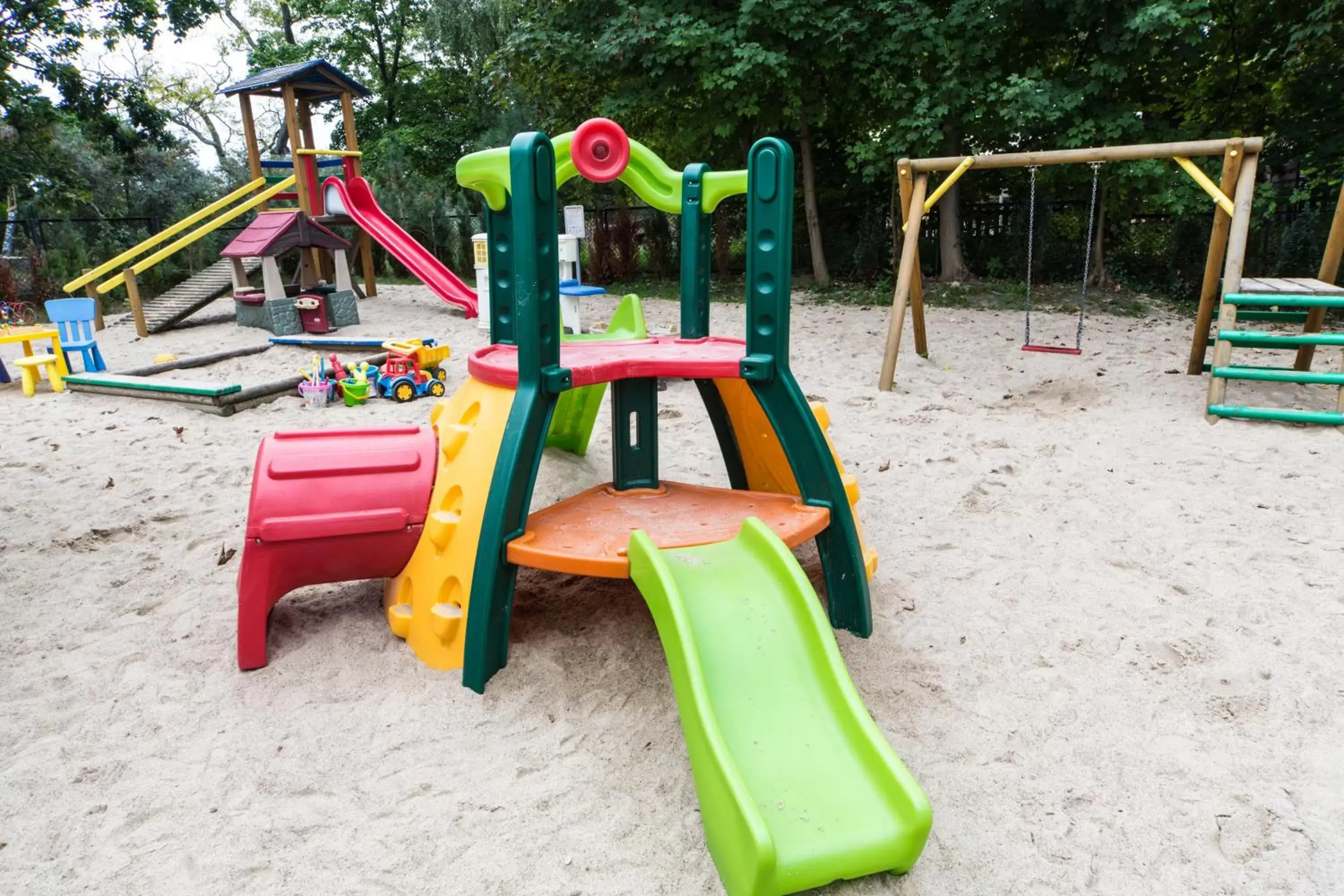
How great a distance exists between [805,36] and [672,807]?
1016cm

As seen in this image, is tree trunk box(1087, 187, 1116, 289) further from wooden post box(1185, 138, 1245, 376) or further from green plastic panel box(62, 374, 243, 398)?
green plastic panel box(62, 374, 243, 398)

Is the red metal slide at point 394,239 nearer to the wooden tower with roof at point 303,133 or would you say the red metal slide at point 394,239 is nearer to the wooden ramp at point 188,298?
the wooden tower with roof at point 303,133

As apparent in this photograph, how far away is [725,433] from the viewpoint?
3.51 meters

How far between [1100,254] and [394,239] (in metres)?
9.02

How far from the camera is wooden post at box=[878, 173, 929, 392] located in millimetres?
6254

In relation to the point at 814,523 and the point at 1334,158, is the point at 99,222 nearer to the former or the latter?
the point at 814,523

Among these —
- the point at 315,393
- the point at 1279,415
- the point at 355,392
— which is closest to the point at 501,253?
the point at 355,392

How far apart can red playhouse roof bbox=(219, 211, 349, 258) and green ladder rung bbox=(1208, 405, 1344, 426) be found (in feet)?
30.8

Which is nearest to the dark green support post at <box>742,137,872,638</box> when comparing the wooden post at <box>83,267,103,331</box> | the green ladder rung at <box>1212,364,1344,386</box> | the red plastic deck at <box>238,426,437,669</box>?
the red plastic deck at <box>238,426,437,669</box>

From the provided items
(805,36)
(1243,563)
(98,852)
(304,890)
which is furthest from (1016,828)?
(805,36)

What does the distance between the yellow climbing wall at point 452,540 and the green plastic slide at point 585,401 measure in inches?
41.6

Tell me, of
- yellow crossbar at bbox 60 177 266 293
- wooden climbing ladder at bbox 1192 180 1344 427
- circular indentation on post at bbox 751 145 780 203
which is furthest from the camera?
yellow crossbar at bbox 60 177 266 293

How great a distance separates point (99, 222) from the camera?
1448 centimetres

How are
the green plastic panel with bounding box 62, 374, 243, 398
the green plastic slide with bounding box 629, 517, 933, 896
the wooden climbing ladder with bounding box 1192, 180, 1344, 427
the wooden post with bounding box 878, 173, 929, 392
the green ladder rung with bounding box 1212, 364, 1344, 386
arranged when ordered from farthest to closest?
the wooden post with bounding box 878, 173, 929, 392 < the green plastic panel with bounding box 62, 374, 243, 398 < the green ladder rung with bounding box 1212, 364, 1344, 386 < the wooden climbing ladder with bounding box 1192, 180, 1344, 427 < the green plastic slide with bounding box 629, 517, 933, 896
